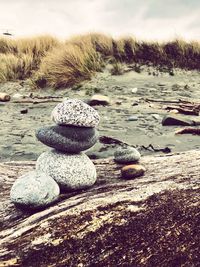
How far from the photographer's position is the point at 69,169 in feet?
11.3

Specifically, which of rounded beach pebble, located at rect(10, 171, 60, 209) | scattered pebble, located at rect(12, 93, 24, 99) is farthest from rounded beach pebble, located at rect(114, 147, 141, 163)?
scattered pebble, located at rect(12, 93, 24, 99)

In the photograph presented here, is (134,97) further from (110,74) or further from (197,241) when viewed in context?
(197,241)

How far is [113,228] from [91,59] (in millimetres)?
9166

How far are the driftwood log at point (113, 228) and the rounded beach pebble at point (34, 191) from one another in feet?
0.21

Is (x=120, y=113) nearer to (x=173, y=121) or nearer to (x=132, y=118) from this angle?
(x=132, y=118)

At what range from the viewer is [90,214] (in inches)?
105

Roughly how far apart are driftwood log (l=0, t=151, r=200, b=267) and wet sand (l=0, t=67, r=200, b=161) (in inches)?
80.3

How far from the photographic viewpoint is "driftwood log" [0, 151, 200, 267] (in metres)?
2.28

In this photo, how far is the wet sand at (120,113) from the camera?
5426mm

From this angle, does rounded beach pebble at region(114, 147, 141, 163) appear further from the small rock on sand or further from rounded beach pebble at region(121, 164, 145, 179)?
the small rock on sand

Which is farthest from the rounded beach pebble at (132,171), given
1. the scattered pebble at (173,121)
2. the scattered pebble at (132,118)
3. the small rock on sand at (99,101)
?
the small rock on sand at (99,101)

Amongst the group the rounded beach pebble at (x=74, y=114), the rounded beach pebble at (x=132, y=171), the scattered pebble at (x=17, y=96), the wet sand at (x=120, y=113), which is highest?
the rounded beach pebble at (x=74, y=114)

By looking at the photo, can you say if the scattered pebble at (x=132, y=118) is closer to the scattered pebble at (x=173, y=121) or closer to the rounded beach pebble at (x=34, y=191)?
the scattered pebble at (x=173, y=121)

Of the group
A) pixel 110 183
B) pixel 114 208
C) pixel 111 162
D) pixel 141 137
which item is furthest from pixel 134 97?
pixel 114 208
